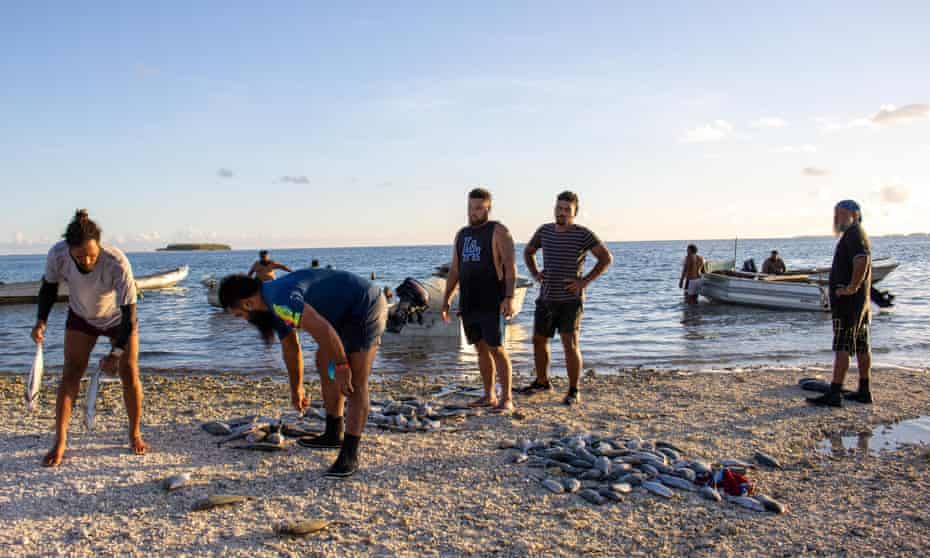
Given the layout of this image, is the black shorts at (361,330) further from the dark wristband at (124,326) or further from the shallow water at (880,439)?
the shallow water at (880,439)

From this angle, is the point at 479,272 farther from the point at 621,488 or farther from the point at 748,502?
the point at 748,502

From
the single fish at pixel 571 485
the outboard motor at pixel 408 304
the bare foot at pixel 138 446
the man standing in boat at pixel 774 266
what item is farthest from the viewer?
the man standing in boat at pixel 774 266

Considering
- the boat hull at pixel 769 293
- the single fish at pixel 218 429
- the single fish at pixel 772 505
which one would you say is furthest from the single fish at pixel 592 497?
the boat hull at pixel 769 293

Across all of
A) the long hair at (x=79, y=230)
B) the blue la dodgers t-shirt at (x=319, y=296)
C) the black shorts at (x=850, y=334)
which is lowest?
the black shorts at (x=850, y=334)

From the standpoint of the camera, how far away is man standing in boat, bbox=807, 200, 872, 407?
21.5 ft

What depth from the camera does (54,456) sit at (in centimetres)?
500

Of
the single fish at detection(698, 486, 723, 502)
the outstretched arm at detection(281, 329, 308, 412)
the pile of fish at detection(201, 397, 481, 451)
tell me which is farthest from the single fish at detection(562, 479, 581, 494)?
the outstretched arm at detection(281, 329, 308, 412)

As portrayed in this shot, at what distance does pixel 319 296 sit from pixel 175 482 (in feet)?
5.36

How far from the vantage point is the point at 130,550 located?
3684 millimetres

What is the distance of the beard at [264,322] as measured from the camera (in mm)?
4262

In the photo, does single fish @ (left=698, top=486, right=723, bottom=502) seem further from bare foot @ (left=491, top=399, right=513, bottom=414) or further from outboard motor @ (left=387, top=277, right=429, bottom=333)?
outboard motor @ (left=387, top=277, right=429, bottom=333)

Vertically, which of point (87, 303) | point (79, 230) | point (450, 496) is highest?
point (79, 230)

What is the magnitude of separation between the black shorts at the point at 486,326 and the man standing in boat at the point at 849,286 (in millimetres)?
3349

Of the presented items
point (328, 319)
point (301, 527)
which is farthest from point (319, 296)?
point (301, 527)
